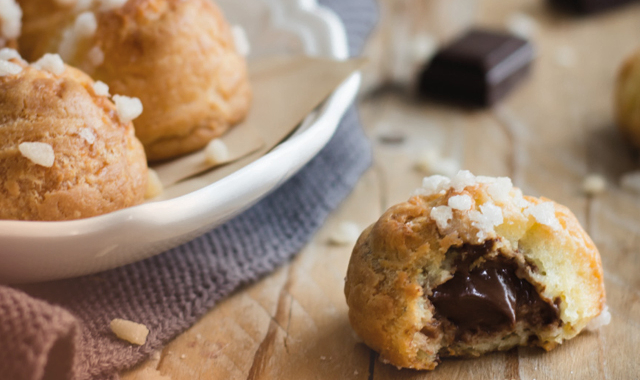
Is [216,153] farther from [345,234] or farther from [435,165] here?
[435,165]

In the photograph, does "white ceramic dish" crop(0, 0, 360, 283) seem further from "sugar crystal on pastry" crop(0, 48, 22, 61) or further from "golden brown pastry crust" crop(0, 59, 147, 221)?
"sugar crystal on pastry" crop(0, 48, 22, 61)

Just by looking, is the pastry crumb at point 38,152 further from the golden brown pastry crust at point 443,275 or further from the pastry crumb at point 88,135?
the golden brown pastry crust at point 443,275

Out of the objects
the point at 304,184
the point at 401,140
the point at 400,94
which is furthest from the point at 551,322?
the point at 400,94

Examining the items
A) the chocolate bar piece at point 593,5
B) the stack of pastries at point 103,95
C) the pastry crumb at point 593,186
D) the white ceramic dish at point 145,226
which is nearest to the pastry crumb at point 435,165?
the pastry crumb at point 593,186

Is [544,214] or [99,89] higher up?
[99,89]

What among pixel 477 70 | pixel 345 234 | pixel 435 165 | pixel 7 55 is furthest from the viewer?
pixel 477 70

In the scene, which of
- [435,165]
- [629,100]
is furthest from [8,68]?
[629,100]
